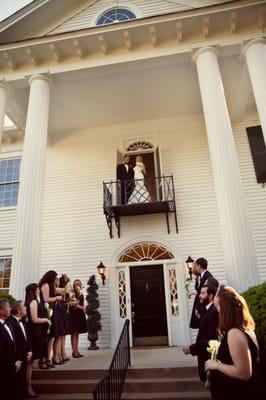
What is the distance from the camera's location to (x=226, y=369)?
1844 mm

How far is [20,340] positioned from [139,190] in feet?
19.4

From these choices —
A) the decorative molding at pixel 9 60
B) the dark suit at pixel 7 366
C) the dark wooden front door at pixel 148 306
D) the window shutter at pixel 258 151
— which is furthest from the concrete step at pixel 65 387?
the decorative molding at pixel 9 60

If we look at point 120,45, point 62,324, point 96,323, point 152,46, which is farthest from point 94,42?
point 96,323

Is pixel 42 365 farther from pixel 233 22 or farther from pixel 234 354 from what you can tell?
pixel 233 22

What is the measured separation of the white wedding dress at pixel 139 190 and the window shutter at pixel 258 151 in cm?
341

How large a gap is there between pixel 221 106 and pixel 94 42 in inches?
154

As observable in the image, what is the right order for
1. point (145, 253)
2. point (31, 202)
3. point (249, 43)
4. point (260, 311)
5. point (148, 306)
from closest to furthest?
1. point (260, 311)
2. point (31, 202)
3. point (249, 43)
4. point (148, 306)
5. point (145, 253)

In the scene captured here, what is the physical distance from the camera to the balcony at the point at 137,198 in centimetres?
878

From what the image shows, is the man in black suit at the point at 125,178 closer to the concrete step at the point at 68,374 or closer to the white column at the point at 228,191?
the white column at the point at 228,191

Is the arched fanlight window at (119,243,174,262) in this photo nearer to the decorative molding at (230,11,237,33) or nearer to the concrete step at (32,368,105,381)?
the concrete step at (32,368,105,381)

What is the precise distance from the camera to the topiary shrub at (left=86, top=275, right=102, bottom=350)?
26.1ft

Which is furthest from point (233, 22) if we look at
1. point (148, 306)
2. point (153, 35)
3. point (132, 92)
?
point (148, 306)

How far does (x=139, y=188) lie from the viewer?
9.19 metres

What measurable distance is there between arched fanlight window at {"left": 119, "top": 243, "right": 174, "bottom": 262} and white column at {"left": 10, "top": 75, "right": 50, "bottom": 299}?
10.6ft
